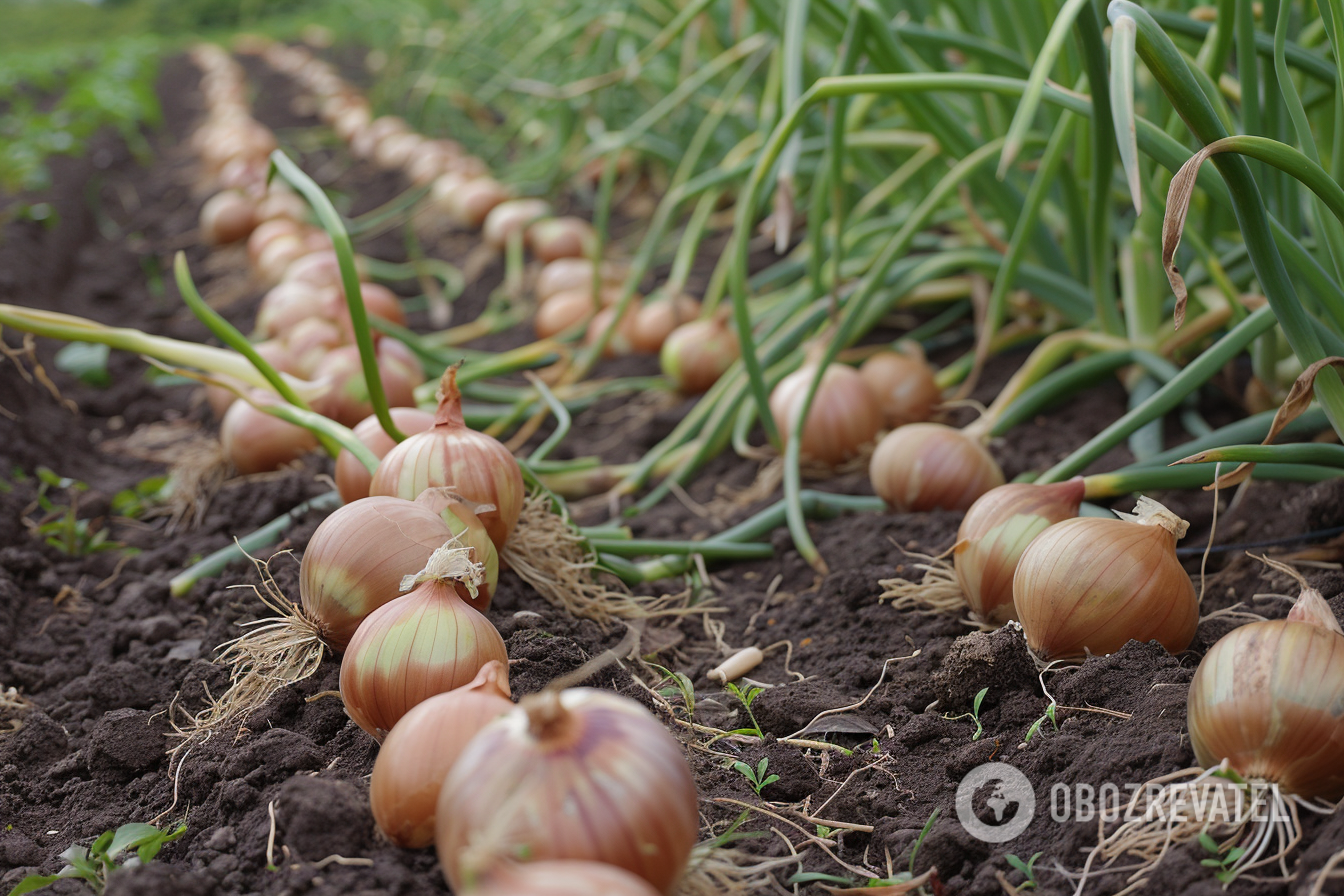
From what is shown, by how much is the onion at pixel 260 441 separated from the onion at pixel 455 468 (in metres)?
0.75

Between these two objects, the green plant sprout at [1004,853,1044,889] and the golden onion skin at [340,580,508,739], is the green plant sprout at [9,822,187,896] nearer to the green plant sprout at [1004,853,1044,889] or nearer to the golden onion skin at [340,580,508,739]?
the golden onion skin at [340,580,508,739]

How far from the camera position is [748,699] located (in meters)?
1.37

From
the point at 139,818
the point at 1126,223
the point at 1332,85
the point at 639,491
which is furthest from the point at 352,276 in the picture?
the point at 1126,223

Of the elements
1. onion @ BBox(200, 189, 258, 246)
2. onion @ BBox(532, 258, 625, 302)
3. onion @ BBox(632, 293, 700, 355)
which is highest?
onion @ BBox(632, 293, 700, 355)

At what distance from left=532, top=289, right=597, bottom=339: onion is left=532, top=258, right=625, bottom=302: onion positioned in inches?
4.4

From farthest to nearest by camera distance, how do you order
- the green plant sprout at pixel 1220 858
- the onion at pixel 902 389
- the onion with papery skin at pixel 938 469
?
the onion at pixel 902 389 < the onion with papery skin at pixel 938 469 < the green plant sprout at pixel 1220 858

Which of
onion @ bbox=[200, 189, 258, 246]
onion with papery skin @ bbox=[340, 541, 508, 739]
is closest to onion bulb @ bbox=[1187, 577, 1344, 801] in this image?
onion with papery skin @ bbox=[340, 541, 508, 739]

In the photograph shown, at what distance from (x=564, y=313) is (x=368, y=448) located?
149cm

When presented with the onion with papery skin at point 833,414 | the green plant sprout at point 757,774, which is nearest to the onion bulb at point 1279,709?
the green plant sprout at point 757,774

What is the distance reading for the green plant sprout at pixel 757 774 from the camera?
1.15m

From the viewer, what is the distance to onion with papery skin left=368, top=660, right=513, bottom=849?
0.89 meters

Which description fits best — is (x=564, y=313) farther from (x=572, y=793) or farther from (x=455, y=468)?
(x=572, y=793)

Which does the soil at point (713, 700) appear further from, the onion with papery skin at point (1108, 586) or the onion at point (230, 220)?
the onion at point (230, 220)

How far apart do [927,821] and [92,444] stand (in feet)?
7.57
